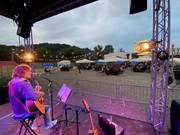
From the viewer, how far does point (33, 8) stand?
17.6 feet

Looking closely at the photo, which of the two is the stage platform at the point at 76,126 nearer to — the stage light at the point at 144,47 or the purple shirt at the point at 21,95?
the purple shirt at the point at 21,95

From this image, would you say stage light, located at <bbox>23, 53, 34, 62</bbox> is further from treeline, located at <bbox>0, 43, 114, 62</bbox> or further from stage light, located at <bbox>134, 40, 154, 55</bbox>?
treeline, located at <bbox>0, 43, 114, 62</bbox>

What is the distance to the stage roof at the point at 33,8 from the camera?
15.9 feet

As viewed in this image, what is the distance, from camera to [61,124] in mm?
3271

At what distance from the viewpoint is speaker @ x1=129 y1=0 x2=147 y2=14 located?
283 cm

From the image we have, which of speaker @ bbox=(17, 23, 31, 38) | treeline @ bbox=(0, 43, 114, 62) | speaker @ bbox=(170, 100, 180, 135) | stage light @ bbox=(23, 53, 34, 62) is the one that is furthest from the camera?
treeline @ bbox=(0, 43, 114, 62)

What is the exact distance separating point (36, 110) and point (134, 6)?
10.6 feet

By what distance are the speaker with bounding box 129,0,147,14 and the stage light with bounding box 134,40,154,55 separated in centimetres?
83

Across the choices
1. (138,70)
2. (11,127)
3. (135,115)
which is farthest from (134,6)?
(138,70)

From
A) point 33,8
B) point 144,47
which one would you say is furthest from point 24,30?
point 144,47

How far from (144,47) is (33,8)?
5.09 m

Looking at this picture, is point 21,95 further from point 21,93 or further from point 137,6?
point 137,6

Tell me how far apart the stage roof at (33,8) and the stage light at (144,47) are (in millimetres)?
2940

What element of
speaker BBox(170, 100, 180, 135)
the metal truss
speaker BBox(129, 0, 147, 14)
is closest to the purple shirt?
speaker BBox(170, 100, 180, 135)
